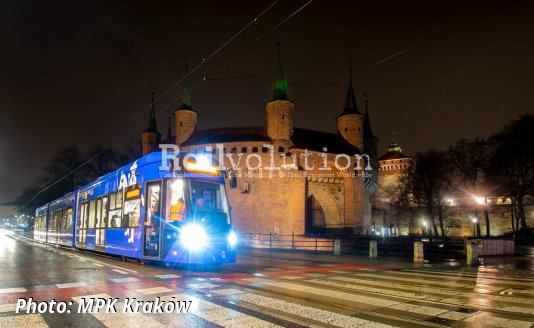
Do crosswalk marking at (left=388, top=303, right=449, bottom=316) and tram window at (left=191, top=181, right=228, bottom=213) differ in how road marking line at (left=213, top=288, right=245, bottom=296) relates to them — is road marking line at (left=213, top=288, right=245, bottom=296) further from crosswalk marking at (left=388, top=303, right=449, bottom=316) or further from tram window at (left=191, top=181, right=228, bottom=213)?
tram window at (left=191, top=181, right=228, bottom=213)

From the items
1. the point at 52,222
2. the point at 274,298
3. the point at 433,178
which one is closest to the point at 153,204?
the point at 274,298

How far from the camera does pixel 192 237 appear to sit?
10.7 m

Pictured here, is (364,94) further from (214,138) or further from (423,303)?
(423,303)

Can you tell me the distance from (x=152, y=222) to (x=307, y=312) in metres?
6.81

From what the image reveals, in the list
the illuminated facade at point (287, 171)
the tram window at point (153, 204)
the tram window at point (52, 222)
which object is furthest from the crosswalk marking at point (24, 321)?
the illuminated facade at point (287, 171)

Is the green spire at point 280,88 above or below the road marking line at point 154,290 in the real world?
above

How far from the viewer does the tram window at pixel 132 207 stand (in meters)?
12.3

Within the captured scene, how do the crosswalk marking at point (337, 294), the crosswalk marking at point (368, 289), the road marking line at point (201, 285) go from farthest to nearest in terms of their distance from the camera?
the road marking line at point (201, 285) → the crosswalk marking at point (368, 289) → the crosswalk marking at point (337, 294)

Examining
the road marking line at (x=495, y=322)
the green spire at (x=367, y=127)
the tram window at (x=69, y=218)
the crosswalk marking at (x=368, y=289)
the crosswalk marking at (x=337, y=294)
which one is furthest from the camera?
the green spire at (x=367, y=127)

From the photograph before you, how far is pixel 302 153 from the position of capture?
4028 cm

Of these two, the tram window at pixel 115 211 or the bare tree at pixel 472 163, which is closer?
the tram window at pixel 115 211

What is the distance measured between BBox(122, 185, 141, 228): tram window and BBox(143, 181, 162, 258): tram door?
22.6 inches

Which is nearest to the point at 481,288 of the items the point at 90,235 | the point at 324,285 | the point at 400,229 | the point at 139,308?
the point at 324,285

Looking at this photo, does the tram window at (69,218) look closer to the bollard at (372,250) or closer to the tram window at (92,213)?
the tram window at (92,213)
